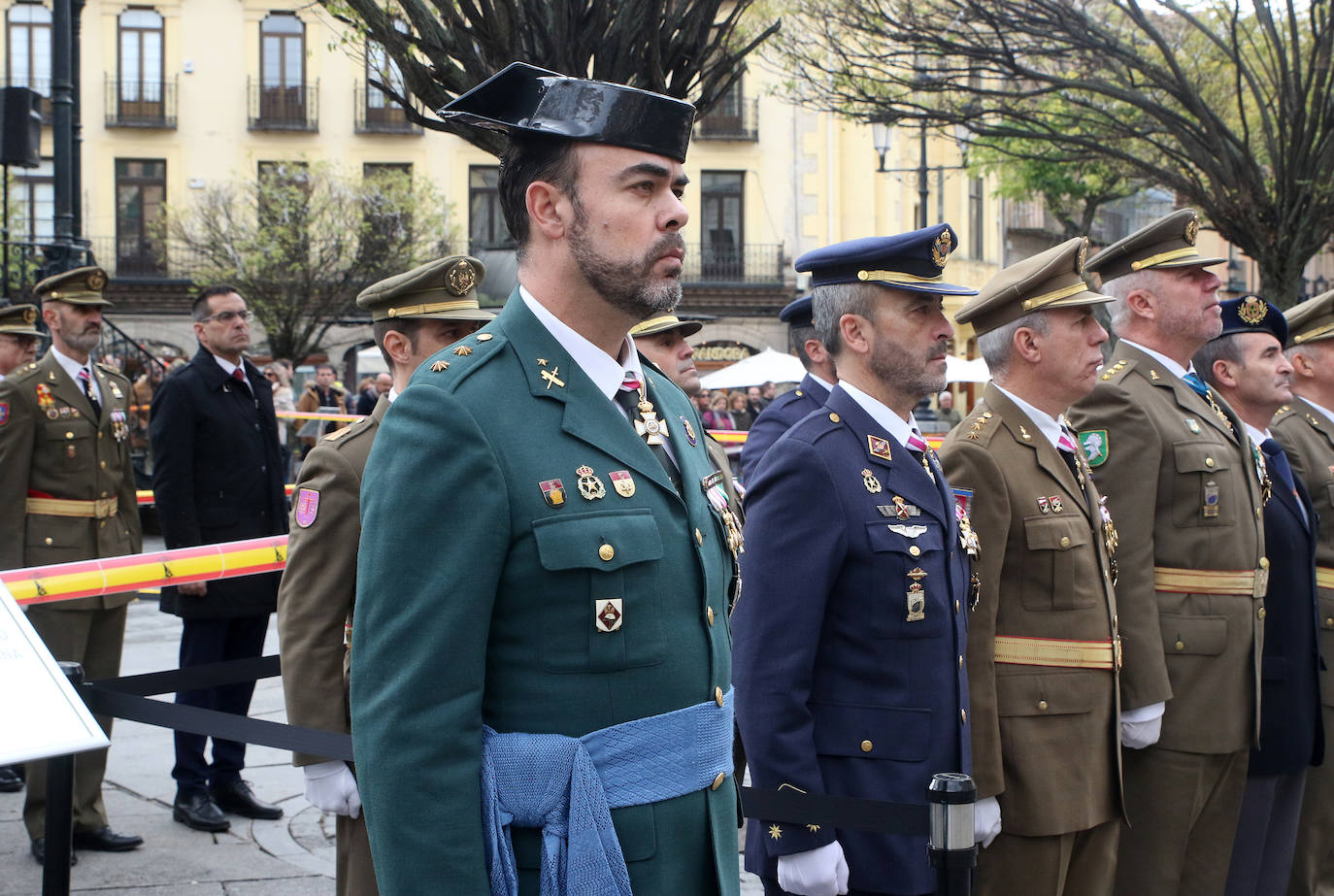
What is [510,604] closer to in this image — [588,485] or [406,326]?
[588,485]

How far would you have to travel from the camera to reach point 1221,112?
19.3 meters

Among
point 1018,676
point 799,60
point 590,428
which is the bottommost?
point 1018,676

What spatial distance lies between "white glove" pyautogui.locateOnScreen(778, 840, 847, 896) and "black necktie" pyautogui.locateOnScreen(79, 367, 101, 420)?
4.31 m

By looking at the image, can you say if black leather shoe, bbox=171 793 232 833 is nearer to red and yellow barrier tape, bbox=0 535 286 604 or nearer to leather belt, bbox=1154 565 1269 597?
red and yellow barrier tape, bbox=0 535 286 604

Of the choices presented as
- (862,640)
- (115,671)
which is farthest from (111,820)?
(862,640)

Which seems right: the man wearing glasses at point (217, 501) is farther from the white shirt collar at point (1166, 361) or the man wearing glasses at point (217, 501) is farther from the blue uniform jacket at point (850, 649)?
the white shirt collar at point (1166, 361)

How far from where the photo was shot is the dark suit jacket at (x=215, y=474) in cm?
589

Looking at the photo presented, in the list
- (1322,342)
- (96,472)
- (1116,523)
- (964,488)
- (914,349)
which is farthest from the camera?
(96,472)

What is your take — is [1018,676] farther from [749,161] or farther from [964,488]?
[749,161]

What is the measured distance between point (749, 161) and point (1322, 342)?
1190 inches

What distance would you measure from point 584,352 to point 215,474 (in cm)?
429

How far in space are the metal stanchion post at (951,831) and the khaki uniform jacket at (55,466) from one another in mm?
4047

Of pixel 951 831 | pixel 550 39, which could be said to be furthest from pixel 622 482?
pixel 550 39

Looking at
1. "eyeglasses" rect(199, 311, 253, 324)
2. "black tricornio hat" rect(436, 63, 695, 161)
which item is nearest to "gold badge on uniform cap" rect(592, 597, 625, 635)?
"black tricornio hat" rect(436, 63, 695, 161)
